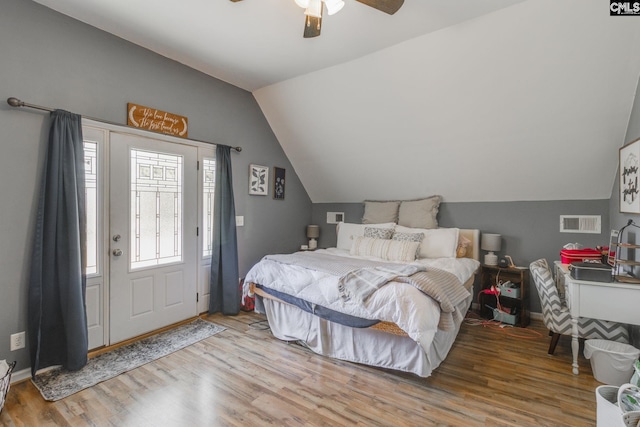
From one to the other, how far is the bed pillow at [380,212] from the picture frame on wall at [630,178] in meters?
2.30

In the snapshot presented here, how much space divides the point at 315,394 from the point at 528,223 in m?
3.17

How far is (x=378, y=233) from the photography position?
3998 millimetres

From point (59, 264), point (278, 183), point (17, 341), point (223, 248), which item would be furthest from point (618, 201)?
point (17, 341)

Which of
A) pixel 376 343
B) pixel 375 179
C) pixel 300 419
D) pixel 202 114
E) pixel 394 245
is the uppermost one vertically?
pixel 202 114

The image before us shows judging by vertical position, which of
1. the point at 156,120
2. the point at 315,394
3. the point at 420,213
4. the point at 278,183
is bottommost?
the point at 315,394

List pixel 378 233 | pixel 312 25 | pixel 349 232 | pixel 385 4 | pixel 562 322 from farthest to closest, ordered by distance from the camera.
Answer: pixel 349 232, pixel 378 233, pixel 562 322, pixel 312 25, pixel 385 4

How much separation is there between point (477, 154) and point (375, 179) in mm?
1363

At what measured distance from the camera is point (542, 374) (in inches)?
92.6

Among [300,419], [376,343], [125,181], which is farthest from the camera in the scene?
[125,181]

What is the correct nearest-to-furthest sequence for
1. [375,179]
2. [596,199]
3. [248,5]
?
[248,5], [596,199], [375,179]

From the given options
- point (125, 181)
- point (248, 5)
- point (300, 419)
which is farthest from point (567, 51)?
point (125, 181)

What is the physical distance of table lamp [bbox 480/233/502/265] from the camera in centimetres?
366

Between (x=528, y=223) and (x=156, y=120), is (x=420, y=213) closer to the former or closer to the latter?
(x=528, y=223)

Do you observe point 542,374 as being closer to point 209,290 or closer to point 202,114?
point 209,290
